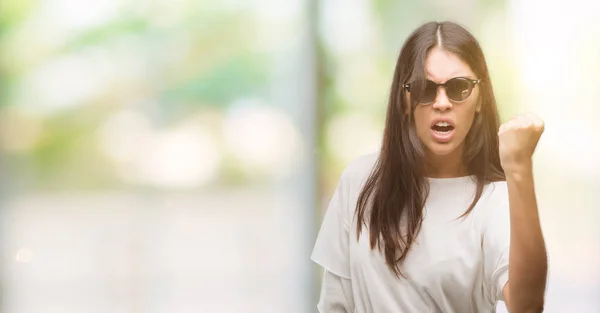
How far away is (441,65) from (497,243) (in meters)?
0.40

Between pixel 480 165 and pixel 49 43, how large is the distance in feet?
4.23

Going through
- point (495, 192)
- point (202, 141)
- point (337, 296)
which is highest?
point (202, 141)

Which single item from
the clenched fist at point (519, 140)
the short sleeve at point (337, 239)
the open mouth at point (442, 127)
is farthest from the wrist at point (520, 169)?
the short sleeve at point (337, 239)

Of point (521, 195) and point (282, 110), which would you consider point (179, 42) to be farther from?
point (521, 195)

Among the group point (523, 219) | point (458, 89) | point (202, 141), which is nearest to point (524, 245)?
point (523, 219)

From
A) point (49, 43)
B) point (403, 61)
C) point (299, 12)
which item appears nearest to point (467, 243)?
point (403, 61)

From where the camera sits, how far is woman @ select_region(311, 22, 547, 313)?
1.61m

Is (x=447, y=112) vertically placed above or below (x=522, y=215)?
above

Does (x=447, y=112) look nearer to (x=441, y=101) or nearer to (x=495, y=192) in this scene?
(x=441, y=101)

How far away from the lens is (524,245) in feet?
4.79

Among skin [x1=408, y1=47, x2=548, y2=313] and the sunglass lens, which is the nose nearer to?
the sunglass lens

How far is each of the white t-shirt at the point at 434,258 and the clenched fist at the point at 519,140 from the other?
5.8 inches

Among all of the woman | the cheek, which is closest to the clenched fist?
the woman

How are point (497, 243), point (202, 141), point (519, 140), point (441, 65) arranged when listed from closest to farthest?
1. point (519, 140)
2. point (497, 243)
3. point (441, 65)
4. point (202, 141)
